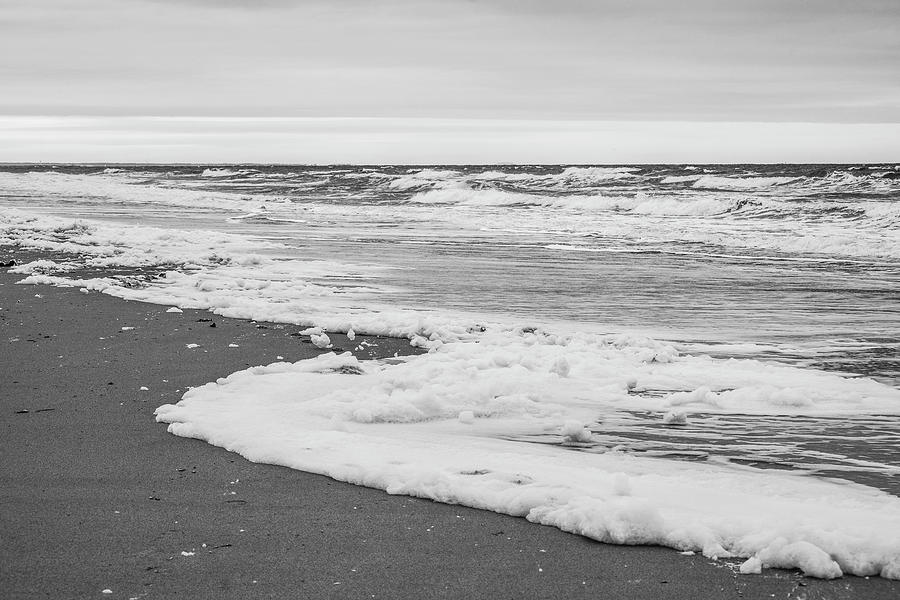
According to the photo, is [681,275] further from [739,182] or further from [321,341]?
[739,182]

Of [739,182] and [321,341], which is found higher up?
[739,182]

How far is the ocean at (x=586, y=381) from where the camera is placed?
3.39 m

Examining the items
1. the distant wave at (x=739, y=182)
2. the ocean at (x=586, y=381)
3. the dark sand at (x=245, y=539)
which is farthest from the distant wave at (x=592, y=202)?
the dark sand at (x=245, y=539)

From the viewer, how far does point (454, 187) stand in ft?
136

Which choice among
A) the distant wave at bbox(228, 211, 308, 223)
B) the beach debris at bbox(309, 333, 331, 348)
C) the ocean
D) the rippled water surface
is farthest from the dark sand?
the distant wave at bbox(228, 211, 308, 223)

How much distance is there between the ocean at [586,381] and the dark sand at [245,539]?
0.14 meters

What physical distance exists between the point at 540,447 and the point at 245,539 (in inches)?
63.7

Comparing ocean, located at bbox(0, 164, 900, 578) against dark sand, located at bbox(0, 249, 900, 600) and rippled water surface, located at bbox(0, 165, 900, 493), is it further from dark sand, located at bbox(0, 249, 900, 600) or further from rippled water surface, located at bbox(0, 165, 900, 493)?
dark sand, located at bbox(0, 249, 900, 600)

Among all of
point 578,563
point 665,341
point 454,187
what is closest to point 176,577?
point 578,563

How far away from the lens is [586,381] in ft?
18.0

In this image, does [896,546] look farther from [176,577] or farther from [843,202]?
[843,202]

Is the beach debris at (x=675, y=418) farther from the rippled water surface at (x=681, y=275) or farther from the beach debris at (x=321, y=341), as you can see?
the beach debris at (x=321, y=341)

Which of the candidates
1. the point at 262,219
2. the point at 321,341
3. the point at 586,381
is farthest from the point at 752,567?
the point at 262,219

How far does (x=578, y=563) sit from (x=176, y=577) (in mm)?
1276
